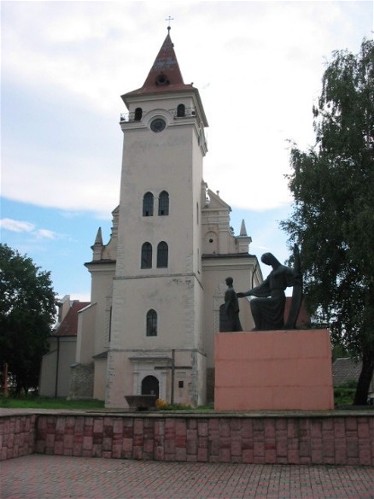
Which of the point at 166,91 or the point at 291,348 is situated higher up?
the point at 166,91

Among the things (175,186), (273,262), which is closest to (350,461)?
(273,262)

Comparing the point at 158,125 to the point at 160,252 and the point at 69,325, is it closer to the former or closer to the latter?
the point at 160,252

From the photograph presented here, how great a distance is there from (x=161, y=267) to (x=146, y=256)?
126 centimetres

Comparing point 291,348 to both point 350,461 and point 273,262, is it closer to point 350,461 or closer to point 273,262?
point 273,262

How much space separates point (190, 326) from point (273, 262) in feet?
60.6

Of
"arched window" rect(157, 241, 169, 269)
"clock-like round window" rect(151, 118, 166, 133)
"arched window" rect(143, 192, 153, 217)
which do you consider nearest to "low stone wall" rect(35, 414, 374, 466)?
"arched window" rect(157, 241, 169, 269)

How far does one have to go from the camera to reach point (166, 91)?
3631 centimetres

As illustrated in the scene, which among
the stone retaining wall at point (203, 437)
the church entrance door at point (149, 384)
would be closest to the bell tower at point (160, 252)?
the church entrance door at point (149, 384)

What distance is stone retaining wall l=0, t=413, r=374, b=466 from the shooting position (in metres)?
8.38

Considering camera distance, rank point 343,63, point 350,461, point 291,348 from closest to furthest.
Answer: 1. point 350,461
2. point 291,348
3. point 343,63

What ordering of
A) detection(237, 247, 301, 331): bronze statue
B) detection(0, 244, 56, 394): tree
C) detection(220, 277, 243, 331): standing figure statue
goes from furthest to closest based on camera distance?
1. detection(0, 244, 56, 394): tree
2. detection(220, 277, 243, 331): standing figure statue
3. detection(237, 247, 301, 331): bronze statue

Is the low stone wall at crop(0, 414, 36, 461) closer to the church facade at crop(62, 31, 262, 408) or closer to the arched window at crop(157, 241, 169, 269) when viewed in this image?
the church facade at crop(62, 31, 262, 408)

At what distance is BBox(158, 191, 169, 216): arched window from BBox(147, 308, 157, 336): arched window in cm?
627

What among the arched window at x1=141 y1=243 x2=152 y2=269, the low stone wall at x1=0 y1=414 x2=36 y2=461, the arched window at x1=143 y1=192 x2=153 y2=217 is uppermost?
the arched window at x1=143 y1=192 x2=153 y2=217
